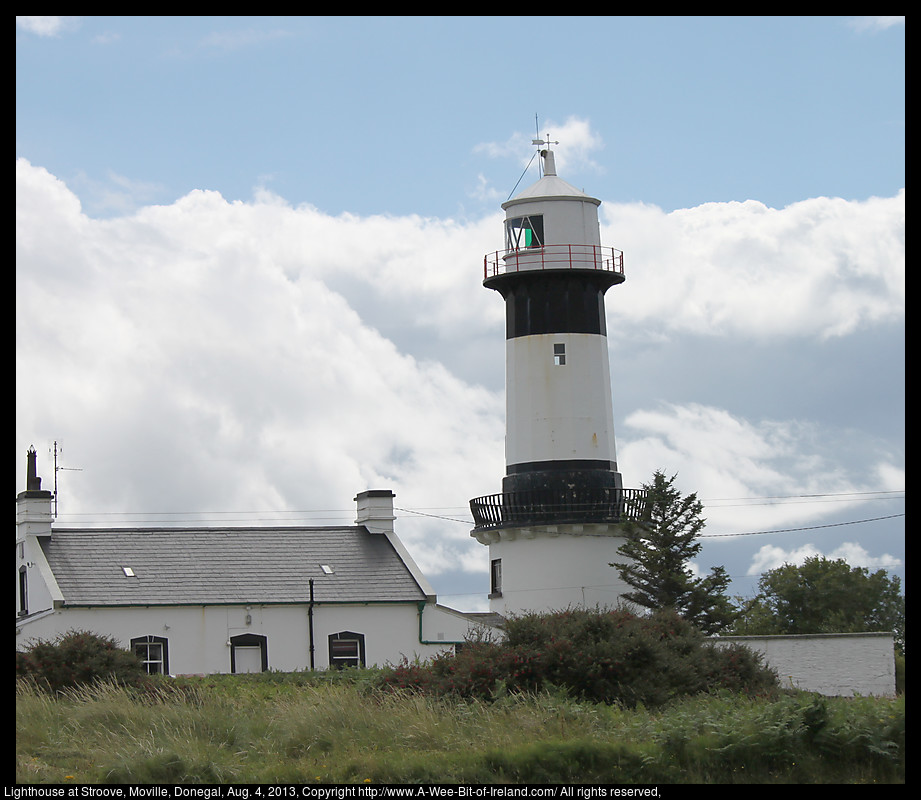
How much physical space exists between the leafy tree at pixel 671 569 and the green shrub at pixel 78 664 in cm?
1632

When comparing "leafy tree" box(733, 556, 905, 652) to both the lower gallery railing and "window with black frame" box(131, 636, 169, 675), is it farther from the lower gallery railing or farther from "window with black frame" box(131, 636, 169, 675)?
"window with black frame" box(131, 636, 169, 675)

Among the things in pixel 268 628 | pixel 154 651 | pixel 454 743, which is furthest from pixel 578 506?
pixel 454 743

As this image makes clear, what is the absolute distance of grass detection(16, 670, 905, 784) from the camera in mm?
16609

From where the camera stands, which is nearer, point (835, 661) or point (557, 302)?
point (835, 661)

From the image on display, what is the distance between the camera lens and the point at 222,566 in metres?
41.6

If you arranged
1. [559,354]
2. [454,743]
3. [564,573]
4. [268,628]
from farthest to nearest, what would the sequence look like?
1. [268,628]
2. [559,354]
3. [564,573]
4. [454,743]

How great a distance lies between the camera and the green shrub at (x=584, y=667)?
883 inches

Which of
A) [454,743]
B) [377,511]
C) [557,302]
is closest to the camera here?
[454,743]

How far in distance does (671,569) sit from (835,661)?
4862 millimetres

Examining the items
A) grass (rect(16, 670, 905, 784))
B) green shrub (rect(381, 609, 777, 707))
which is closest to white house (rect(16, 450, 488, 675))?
green shrub (rect(381, 609, 777, 707))

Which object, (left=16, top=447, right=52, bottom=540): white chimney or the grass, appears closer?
the grass

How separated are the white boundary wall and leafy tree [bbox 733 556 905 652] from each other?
824 inches

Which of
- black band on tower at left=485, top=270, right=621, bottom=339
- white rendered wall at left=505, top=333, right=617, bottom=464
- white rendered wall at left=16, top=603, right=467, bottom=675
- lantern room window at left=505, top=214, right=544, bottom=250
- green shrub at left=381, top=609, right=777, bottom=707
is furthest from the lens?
lantern room window at left=505, top=214, right=544, bottom=250

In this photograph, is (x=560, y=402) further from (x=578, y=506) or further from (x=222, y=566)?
(x=222, y=566)
